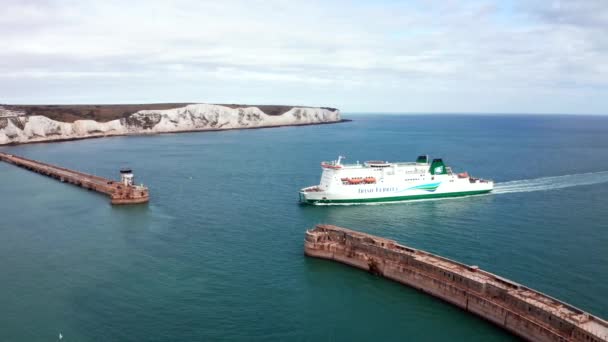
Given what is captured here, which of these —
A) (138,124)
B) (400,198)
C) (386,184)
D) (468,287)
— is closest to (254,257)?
(468,287)

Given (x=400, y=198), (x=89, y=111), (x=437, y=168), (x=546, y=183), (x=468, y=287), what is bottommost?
(x=468, y=287)

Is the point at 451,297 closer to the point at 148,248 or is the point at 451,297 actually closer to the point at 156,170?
the point at 148,248

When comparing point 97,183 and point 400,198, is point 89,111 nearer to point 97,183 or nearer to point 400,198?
point 97,183

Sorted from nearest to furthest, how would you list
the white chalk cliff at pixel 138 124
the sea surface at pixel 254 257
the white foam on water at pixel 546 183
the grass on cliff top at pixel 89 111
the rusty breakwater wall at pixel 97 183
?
the sea surface at pixel 254 257
the rusty breakwater wall at pixel 97 183
the white foam on water at pixel 546 183
the white chalk cliff at pixel 138 124
the grass on cliff top at pixel 89 111

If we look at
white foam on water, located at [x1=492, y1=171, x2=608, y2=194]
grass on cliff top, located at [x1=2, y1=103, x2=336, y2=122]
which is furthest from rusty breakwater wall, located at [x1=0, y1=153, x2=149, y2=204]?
grass on cliff top, located at [x1=2, y1=103, x2=336, y2=122]

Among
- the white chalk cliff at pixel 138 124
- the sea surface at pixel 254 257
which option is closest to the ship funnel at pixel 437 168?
the sea surface at pixel 254 257

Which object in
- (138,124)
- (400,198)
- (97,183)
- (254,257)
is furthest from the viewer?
(138,124)

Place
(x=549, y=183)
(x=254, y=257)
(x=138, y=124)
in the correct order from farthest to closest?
(x=138, y=124) → (x=549, y=183) → (x=254, y=257)

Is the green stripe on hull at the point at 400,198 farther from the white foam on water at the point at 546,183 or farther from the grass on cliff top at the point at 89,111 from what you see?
the grass on cliff top at the point at 89,111
